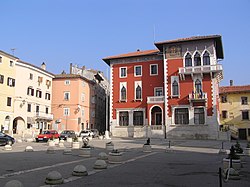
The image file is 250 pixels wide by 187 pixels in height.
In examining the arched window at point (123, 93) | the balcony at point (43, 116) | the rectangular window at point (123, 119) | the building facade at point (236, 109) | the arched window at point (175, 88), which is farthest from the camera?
the building facade at point (236, 109)

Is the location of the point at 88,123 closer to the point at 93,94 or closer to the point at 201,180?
the point at 93,94

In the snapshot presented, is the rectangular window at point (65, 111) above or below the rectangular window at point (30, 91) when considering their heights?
below

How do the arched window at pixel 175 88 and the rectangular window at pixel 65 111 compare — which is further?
the rectangular window at pixel 65 111

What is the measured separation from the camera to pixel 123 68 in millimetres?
48531

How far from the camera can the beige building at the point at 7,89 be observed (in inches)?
1637

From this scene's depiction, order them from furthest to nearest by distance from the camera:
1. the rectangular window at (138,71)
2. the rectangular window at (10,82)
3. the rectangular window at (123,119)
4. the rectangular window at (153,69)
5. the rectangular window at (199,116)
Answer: the rectangular window at (138,71)
the rectangular window at (123,119)
the rectangular window at (153,69)
the rectangular window at (10,82)
the rectangular window at (199,116)

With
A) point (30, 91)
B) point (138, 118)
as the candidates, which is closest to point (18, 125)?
point (30, 91)

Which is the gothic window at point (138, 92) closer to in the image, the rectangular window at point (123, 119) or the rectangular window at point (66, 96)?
the rectangular window at point (123, 119)

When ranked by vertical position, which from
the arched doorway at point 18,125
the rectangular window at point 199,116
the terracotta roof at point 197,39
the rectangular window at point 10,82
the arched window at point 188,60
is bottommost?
the arched doorway at point 18,125

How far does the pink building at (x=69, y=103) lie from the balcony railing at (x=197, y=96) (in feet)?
71.2

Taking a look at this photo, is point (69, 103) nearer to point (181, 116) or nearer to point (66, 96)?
point (66, 96)

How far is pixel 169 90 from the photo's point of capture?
145 ft

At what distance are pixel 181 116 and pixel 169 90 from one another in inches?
176

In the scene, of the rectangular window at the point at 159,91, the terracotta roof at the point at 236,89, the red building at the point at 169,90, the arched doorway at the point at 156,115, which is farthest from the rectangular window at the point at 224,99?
the arched doorway at the point at 156,115
